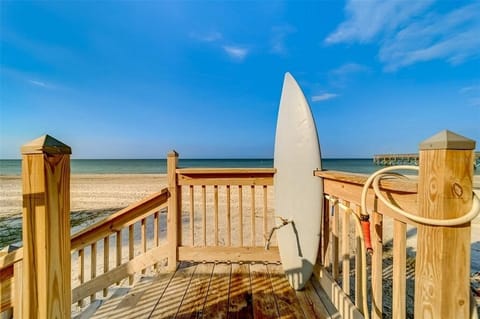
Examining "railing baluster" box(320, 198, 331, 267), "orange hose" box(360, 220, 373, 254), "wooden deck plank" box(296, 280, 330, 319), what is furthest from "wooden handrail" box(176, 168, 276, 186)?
"orange hose" box(360, 220, 373, 254)

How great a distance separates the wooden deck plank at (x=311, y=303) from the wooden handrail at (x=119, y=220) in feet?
5.66

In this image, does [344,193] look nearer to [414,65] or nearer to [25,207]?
[25,207]

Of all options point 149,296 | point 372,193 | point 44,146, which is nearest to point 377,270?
point 372,193

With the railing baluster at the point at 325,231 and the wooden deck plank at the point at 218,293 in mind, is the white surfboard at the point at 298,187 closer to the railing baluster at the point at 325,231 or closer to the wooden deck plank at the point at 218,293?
the railing baluster at the point at 325,231

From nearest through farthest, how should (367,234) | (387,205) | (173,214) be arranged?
(387,205), (367,234), (173,214)

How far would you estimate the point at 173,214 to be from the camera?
2613 mm

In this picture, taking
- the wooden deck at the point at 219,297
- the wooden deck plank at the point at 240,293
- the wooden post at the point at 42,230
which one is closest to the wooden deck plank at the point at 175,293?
the wooden deck at the point at 219,297

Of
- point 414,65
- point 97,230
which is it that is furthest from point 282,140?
point 414,65

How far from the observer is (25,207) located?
79 cm

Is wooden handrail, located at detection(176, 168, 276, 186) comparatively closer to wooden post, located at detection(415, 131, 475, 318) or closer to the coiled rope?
the coiled rope

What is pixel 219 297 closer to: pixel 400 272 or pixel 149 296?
pixel 149 296

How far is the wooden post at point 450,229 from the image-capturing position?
30.3 inches

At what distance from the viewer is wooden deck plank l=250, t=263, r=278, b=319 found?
185 cm

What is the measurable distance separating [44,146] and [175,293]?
75.7 inches
